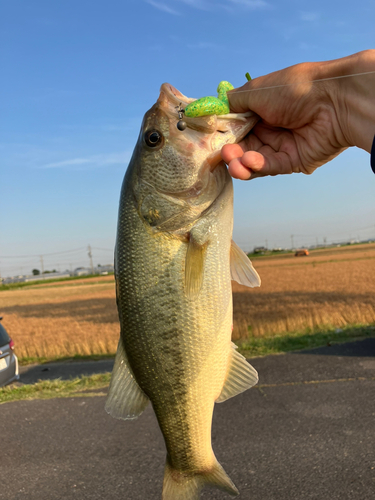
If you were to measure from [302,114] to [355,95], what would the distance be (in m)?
0.36

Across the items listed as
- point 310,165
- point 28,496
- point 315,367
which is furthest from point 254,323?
point 310,165

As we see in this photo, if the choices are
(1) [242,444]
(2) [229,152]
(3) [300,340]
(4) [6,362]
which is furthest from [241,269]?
(3) [300,340]

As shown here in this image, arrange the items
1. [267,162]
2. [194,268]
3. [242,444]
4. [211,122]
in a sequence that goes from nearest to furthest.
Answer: [194,268] → [211,122] → [267,162] → [242,444]

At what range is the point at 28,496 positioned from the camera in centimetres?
548

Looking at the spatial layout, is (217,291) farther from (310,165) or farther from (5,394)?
(5,394)

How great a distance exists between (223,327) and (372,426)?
5.64 metres

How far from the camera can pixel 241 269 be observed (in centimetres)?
239

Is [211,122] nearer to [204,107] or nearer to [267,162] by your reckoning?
[204,107]

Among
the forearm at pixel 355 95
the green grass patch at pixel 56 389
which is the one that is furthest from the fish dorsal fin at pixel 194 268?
the green grass patch at pixel 56 389

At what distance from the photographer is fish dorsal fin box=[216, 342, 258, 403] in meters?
2.32

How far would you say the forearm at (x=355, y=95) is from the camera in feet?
7.04

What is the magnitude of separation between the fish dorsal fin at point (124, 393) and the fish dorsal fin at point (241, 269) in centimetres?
77

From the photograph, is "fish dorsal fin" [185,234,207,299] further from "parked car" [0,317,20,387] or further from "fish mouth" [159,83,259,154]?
"parked car" [0,317,20,387]

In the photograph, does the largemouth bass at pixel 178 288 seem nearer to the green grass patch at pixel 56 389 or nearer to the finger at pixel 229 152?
the finger at pixel 229 152
